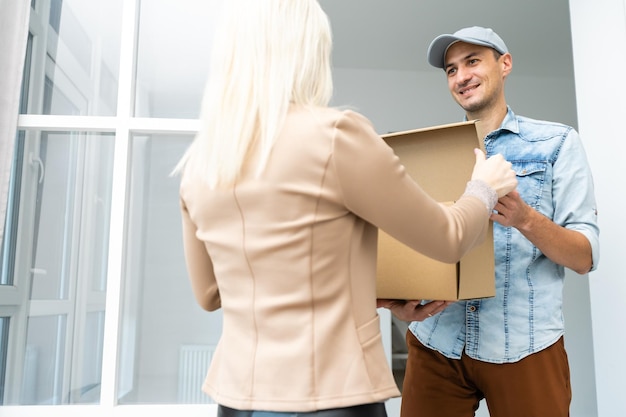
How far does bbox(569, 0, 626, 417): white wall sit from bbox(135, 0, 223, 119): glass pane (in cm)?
123

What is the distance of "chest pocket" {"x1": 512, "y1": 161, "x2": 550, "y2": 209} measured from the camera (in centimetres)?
140

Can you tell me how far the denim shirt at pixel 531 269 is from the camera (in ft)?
4.43

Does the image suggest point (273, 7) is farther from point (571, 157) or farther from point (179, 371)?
point (179, 371)

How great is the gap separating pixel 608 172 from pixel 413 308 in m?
0.85

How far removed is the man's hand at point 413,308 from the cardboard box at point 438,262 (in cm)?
12

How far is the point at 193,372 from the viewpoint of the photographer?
1786mm

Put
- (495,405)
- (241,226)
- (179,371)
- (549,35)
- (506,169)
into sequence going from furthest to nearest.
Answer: (549,35) → (179,371) → (495,405) → (506,169) → (241,226)

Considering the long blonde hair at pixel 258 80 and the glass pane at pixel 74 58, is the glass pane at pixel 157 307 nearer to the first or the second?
the glass pane at pixel 74 58

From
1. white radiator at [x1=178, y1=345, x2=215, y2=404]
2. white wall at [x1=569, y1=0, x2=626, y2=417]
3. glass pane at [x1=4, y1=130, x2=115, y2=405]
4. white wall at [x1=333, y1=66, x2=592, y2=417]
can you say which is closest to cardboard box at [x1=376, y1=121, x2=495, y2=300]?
white wall at [x1=569, y1=0, x2=626, y2=417]

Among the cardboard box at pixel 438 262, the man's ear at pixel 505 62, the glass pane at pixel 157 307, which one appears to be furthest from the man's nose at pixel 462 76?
the glass pane at pixel 157 307

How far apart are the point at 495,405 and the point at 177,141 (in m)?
1.22

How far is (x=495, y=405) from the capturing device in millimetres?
1353

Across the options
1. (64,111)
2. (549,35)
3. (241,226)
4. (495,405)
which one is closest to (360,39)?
(549,35)

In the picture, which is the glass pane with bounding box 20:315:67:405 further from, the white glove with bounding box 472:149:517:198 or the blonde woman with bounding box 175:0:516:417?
the white glove with bounding box 472:149:517:198
